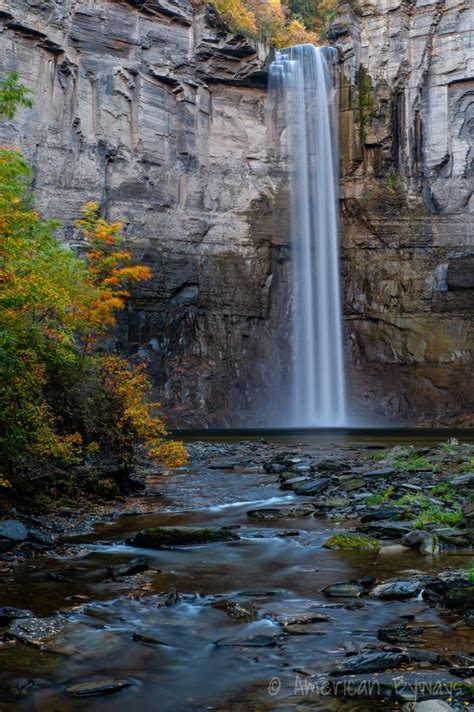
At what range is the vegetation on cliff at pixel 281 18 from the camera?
52.1 meters

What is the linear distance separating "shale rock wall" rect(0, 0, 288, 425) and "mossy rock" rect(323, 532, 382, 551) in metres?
30.7

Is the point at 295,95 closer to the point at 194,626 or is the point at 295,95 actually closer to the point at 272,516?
the point at 272,516

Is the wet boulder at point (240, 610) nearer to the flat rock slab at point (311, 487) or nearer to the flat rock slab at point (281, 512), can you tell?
the flat rock slab at point (281, 512)

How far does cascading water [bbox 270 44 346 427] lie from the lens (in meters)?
41.7

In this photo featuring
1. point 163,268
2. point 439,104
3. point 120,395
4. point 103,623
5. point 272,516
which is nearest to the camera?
point 103,623

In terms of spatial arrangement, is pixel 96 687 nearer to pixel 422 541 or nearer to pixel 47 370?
pixel 422 541

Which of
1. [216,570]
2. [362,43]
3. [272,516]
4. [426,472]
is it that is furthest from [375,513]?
[362,43]

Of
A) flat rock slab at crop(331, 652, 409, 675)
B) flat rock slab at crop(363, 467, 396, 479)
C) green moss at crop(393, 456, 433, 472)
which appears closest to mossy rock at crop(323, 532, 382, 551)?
flat rock slab at crop(331, 652, 409, 675)

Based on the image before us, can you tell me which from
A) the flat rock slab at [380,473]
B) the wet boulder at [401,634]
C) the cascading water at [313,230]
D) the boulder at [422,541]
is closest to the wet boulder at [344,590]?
the wet boulder at [401,634]

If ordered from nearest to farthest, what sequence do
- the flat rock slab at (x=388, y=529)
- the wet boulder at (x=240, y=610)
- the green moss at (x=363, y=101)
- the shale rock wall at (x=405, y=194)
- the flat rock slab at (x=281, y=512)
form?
the wet boulder at (x=240, y=610), the flat rock slab at (x=388, y=529), the flat rock slab at (x=281, y=512), the shale rock wall at (x=405, y=194), the green moss at (x=363, y=101)

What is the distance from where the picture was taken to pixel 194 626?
5.46 m

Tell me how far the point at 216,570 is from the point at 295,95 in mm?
41408

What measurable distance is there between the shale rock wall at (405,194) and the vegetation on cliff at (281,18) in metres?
7.65

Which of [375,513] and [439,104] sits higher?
[439,104]
